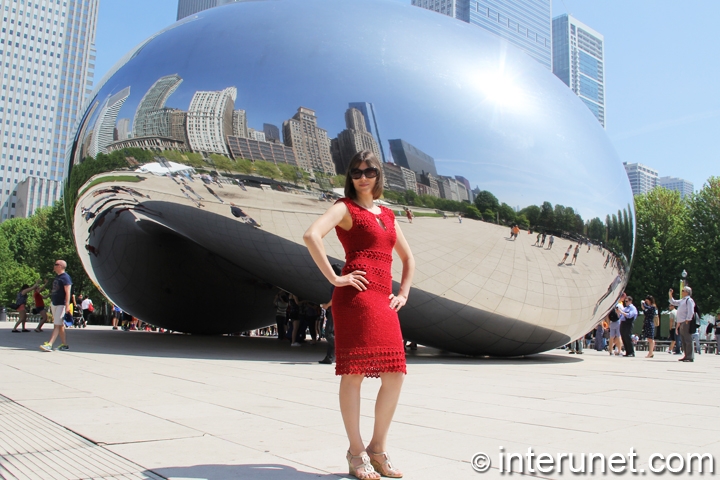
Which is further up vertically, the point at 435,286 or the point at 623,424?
the point at 435,286

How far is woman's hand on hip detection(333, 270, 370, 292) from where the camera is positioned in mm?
2908

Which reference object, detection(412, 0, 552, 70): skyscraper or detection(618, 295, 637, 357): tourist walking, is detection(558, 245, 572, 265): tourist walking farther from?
detection(412, 0, 552, 70): skyscraper

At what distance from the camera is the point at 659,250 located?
3466 centimetres

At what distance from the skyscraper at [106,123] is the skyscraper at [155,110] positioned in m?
0.57

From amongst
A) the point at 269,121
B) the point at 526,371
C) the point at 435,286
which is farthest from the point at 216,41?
the point at 526,371

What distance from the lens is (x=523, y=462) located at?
10.0 ft

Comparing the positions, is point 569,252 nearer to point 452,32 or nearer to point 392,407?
point 452,32

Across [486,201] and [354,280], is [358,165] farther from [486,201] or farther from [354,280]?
[486,201]

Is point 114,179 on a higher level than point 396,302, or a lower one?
higher

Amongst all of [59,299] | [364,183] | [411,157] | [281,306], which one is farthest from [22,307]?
[364,183]

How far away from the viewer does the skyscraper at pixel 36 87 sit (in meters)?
126

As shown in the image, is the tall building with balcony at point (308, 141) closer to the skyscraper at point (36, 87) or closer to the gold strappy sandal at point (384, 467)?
the gold strappy sandal at point (384, 467)

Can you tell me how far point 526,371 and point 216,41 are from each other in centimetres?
637

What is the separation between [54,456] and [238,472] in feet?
3.35
